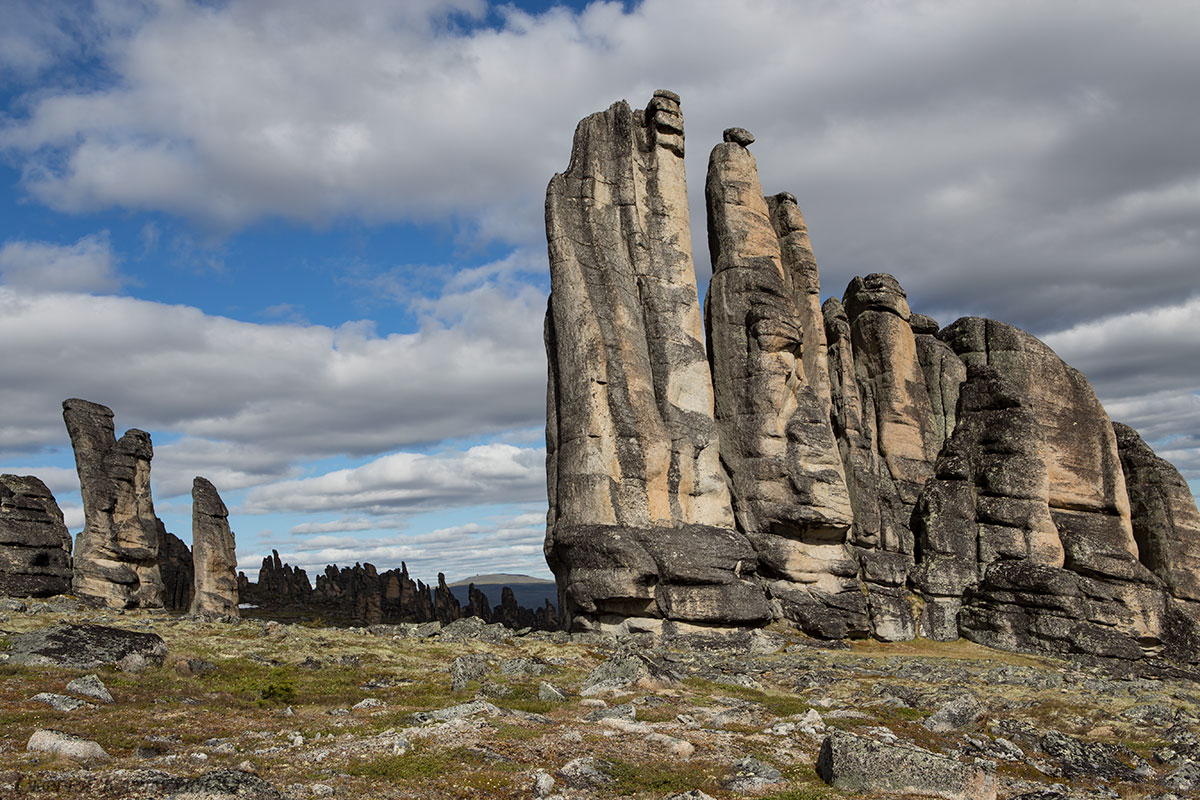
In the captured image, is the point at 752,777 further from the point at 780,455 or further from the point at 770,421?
the point at 770,421

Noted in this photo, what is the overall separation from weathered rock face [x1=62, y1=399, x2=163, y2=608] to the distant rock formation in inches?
1715

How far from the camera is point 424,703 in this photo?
20.0 m

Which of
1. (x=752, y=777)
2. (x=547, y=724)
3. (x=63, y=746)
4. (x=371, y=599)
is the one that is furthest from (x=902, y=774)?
(x=371, y=599)

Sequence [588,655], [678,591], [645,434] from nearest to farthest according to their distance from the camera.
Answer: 1. [588,655]
2. [678,591]
3. [645,434]

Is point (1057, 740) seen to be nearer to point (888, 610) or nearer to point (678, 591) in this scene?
point (678, 591)

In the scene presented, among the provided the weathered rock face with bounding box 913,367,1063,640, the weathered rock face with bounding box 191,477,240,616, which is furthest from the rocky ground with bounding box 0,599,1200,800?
the weathered rock face with bounding box 191,477,240,616

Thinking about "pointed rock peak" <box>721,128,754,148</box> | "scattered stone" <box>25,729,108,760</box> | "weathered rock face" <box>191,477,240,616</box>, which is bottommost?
"scattered stone" <box>25,729,108,760</box>

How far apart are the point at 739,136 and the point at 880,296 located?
12.4 m

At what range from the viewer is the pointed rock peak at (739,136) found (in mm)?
46750

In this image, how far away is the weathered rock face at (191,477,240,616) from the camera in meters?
47.6

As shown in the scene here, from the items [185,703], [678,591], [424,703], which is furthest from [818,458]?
[185,703]

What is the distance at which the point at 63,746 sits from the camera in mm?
13977

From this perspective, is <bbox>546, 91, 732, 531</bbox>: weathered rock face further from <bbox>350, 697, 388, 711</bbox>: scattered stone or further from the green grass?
the green grass

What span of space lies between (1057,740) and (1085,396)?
35.0 m
